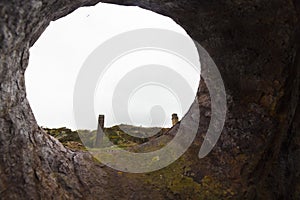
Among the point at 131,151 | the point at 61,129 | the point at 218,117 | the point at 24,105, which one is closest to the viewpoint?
the point at 24,105

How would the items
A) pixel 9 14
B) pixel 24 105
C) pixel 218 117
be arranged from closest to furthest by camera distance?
pixel 9 14, pixel 24 105, pixel 218 117

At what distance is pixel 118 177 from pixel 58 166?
0.75m

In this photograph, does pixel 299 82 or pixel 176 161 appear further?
pixel 176 161

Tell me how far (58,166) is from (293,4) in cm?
298

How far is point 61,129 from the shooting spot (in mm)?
6035

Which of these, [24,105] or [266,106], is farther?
[266,106]

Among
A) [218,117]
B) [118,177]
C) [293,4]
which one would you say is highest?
[293,4]

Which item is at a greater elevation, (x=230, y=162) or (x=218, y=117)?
(x=218, y=117)

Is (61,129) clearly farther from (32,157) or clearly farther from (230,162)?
(230,162)

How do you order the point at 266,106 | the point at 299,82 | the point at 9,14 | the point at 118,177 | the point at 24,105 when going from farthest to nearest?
the point at 118,177
the point at 266,106
the point at 299,82
the point at 24,105
the point at 9,14

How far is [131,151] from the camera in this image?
3939 millimetres

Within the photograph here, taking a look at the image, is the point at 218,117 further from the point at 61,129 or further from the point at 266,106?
the point at 61,129

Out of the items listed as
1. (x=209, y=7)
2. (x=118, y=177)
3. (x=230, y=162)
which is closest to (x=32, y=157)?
(x=118, y=177)

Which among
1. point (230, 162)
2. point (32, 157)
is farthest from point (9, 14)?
point (230, 162)
